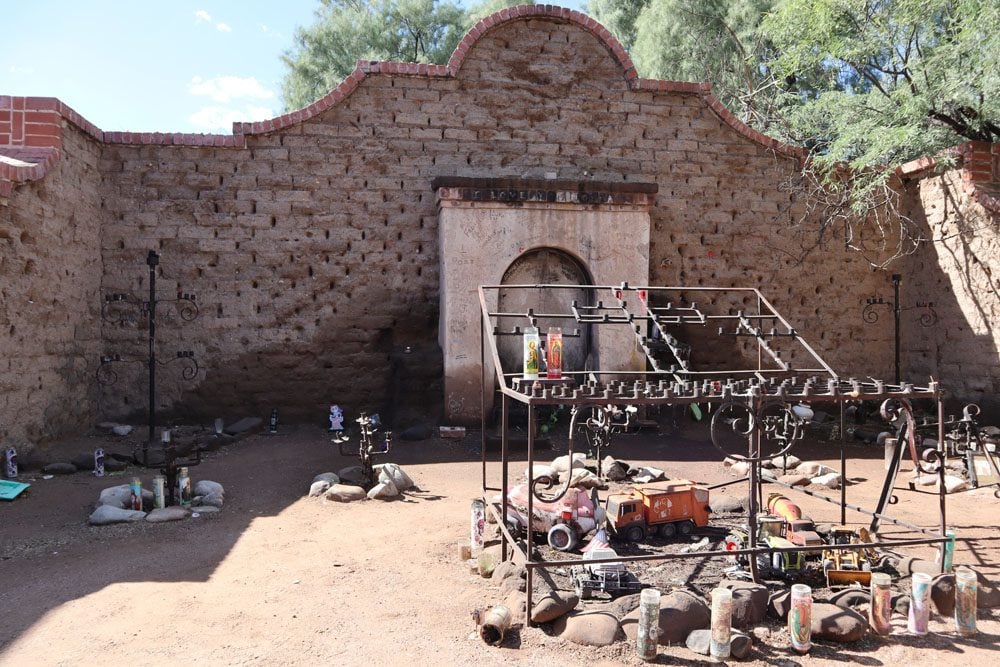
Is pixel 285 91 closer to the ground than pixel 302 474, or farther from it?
farther from it

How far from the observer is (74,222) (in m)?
9.05

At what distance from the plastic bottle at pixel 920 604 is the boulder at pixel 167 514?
5595 mm

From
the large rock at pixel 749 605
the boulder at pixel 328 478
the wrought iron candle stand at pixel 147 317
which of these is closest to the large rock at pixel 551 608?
the large rock at pixel 749 605

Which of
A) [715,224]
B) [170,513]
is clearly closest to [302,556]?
[170,513]

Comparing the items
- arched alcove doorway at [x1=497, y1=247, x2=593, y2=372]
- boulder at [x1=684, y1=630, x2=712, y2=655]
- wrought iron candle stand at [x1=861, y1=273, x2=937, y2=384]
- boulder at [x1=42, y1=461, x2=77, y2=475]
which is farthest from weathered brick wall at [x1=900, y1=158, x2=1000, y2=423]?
boulder at [x1=42, y1=461, x2=77, y2=475]

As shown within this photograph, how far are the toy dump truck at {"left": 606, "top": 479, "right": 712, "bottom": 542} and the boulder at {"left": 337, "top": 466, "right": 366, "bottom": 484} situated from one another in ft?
9.56

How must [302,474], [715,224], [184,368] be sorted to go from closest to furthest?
[302,474] < [184,368] < [715,224]

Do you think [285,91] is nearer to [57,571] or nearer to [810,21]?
[810,21]

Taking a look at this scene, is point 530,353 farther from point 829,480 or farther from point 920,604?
point 829,480

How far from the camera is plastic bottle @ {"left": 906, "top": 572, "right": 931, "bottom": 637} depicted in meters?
3.98

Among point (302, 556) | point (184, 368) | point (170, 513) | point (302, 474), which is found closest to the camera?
point (302, 556)

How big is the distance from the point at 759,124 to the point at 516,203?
8551mm

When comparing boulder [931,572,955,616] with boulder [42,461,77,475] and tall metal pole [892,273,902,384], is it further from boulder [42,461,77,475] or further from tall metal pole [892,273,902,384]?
boulder [42,461,77,475]

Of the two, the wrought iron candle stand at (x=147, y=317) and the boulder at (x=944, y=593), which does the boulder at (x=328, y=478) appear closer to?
the wrought iron candle stand at (x=147, y=317)
